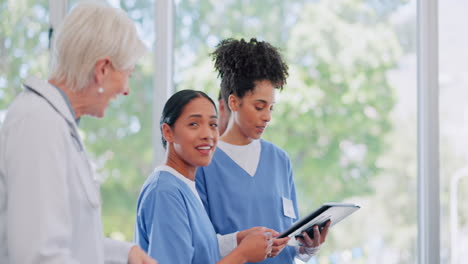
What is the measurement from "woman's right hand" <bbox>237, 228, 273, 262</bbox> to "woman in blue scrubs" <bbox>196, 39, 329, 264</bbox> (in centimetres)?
19

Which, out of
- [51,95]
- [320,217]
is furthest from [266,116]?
[51,95]

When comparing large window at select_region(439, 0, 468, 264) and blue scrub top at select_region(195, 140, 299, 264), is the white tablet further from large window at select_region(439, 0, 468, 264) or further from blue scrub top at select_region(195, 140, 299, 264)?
large window at select_region(439, 0, 468, 264)

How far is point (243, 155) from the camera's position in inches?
74.7

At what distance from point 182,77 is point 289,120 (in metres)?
0.63

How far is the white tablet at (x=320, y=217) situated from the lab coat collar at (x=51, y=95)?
798 mm

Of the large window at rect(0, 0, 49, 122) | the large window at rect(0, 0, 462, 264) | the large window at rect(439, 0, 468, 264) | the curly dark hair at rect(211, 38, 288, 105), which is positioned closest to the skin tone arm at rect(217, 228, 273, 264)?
the curly dark hair at rect(211, 38, 288, 105)

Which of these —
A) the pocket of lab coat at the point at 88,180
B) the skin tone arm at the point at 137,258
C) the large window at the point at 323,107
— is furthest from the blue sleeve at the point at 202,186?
the large window at the point at 323,107

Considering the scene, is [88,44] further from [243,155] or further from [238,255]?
[243,155]

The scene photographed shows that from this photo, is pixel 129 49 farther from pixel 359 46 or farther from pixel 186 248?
pixel 359 46

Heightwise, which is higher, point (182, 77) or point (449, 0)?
point (449, 0)

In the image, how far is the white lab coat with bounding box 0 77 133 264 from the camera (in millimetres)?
927

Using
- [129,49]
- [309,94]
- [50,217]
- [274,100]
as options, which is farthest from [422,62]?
[50,217]

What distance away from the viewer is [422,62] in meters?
2.78

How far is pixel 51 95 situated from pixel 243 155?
96 centimetres
